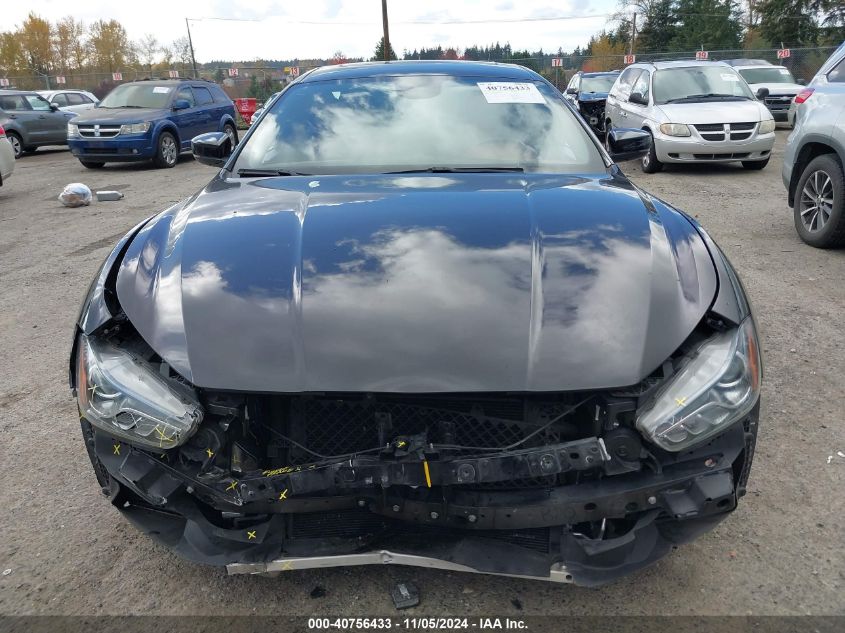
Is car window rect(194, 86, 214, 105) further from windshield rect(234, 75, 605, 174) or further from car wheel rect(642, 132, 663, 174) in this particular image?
windshield rect(234, 75, 605, 174)

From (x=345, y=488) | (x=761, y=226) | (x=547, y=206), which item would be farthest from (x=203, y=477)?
(x=761, y=226)

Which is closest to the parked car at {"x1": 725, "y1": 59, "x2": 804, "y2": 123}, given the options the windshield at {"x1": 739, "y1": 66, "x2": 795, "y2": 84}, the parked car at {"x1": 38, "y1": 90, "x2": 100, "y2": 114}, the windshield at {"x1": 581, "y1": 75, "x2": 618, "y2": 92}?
the windshield at {"x1": 739, "y1": 66, "x2": 795, "y2": 84}

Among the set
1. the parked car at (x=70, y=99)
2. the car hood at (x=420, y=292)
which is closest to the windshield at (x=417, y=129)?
the car hood at (x=420, y=292)

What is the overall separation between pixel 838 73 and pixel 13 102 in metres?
17.4

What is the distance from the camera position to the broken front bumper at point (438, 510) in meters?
1.85

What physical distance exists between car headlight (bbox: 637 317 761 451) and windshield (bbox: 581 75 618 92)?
652 inches

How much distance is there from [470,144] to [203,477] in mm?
1963

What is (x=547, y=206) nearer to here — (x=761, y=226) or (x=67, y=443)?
(x=67, y=443)

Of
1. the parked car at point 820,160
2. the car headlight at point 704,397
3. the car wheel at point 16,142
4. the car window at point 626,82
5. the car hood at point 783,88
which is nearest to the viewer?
the car headlight at point 704,397

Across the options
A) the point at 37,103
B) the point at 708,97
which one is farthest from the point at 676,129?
the point at 37,103

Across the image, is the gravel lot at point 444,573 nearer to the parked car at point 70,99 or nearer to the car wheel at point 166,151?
the car wheel at point 166,151

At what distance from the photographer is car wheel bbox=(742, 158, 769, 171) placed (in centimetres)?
1030

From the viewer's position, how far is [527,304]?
1992 mm

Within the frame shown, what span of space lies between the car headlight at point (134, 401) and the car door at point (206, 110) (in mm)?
13359
